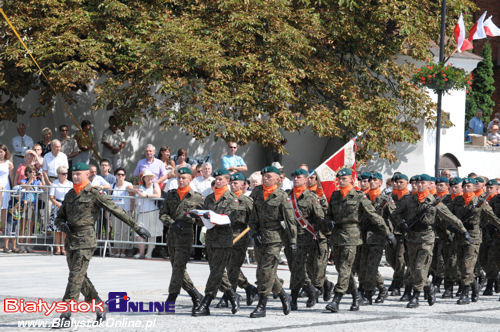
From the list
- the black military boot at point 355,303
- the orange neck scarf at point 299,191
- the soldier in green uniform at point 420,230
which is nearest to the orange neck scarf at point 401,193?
the soldier in green uniform at point 420,230

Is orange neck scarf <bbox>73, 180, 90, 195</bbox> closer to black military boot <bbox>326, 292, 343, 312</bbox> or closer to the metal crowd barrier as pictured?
black military boot <bbox>326, 292, 343, 312</bbox>

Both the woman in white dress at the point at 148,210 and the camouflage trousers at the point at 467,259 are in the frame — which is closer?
the camouflage trousers at the point at 467,259

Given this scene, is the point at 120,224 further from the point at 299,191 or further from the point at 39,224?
the point at 299,191

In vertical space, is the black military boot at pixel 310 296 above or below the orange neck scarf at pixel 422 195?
below

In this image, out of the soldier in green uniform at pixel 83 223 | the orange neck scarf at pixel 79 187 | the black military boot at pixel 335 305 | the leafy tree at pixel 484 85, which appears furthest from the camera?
the leafy tree at pixel 484 85

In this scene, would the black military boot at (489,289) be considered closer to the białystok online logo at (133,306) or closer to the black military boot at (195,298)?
the black military boot at (195,298)

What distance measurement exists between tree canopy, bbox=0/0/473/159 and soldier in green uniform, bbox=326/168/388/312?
26.5 feet

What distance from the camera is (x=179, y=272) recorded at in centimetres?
1211

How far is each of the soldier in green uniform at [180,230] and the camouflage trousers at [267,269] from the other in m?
0.84

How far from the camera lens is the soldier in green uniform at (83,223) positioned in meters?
10.8

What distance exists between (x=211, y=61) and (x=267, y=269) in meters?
9.70

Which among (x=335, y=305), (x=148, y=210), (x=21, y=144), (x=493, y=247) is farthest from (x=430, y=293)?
(x=21, y=144)

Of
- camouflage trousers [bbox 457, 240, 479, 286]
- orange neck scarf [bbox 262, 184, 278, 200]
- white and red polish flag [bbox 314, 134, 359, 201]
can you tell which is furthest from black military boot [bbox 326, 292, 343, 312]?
camouflage trousers [bbox 457, 240, 479, 286]

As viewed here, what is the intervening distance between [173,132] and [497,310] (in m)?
15.7
